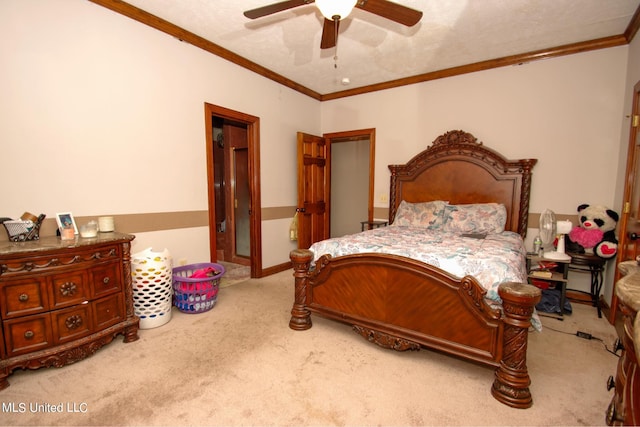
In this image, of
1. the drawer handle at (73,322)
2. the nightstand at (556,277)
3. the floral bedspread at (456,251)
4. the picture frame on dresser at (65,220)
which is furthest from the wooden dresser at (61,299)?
the nightstand at (556,277)

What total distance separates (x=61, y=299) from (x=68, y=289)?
0.07 m

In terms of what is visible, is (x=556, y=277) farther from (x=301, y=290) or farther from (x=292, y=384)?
(x=292, y=384)

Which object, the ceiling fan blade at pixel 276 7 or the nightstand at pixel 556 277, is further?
the nightstand at pixel 556 277

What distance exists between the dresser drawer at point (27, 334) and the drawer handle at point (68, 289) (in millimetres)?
148

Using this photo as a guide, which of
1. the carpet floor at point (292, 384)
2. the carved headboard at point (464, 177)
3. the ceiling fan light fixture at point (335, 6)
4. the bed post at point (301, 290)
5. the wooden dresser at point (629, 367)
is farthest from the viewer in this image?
the carved headboard at point (464, 177)

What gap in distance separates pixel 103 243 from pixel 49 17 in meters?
1.75

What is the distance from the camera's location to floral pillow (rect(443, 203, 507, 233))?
327 centimetres

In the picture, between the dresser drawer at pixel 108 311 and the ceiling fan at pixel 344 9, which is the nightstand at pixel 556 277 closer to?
the ceiling fan at pixel 344 9

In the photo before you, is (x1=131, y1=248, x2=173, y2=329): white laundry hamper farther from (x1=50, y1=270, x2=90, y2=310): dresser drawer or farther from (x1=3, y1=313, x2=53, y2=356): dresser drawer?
(x1=3, y1=313, x2=53, y2=356): dresser drawer

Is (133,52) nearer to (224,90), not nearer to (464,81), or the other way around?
(224,90)

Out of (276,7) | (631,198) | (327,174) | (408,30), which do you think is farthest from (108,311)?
(631,198)

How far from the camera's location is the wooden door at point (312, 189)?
170 inches

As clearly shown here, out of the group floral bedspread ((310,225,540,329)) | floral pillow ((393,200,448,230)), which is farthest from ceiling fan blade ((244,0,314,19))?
floral pillow ((393,200,448,230))

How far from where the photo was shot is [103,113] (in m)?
2.48
